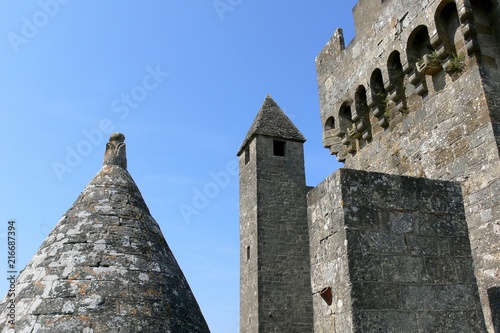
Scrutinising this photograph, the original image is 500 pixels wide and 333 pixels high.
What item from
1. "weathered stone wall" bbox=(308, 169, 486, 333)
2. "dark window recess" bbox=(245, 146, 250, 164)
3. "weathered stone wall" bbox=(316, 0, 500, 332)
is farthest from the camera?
"dark window recess" bbox=(245, 146, 250, 164)

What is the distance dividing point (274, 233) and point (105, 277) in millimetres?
11027

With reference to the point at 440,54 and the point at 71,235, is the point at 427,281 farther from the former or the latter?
the point at 440,54

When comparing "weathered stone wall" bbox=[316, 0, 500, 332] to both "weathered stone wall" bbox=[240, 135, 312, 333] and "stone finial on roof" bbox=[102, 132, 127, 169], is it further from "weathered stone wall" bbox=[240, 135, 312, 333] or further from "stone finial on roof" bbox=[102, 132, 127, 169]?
"weathered stone wall" bbox=[240, 135, 312, 333]

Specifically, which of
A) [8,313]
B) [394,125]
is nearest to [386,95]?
[394,125]

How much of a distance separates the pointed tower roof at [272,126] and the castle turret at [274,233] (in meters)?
0.03

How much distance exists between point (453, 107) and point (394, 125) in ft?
4.69

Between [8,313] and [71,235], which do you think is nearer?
[8,313]

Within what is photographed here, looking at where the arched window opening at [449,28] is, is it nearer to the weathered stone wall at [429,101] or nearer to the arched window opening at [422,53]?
the weathered stone wall at [429,101]

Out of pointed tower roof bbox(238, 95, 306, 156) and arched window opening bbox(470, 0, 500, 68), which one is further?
pointed tower roof bbox(238, 95, 306, 156)

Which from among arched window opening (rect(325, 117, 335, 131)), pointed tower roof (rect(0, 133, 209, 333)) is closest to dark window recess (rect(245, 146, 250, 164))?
arched window opening (rect(325, 117, 335, 131))

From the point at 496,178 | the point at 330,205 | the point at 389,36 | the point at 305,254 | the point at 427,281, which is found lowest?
the point at 427,281

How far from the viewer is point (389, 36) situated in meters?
7.66

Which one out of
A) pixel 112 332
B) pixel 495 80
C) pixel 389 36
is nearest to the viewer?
pixel 112 332

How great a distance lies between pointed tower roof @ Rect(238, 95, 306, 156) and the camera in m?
15.4
